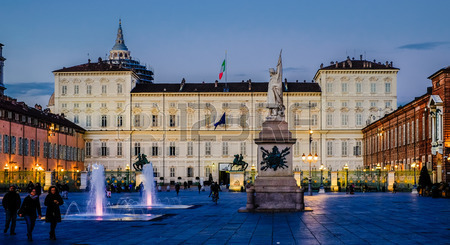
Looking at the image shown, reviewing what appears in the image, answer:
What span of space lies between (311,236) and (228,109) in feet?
265

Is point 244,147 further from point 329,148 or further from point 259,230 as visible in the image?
point 259,230

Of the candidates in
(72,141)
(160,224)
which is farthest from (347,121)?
(160,224)

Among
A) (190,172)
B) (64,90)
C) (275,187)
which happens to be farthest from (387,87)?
(275,187)

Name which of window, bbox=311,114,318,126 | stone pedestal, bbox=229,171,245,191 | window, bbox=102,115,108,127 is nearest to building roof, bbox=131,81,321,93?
window, bbox=311,114,318,126

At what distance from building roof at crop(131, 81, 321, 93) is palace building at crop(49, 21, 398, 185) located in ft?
0.91

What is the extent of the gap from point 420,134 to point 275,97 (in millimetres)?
42201

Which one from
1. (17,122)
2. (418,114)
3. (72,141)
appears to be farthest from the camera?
(72,141)

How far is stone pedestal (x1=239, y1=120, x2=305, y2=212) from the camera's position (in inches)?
993

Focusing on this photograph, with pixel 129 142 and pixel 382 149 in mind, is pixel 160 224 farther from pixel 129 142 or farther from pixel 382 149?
pixel 129 142

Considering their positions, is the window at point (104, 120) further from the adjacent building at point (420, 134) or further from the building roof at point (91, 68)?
the adjacent building at point (420, 134)

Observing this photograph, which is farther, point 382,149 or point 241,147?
point 241,147

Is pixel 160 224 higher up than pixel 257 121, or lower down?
lower down

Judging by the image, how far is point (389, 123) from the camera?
82.7 metres

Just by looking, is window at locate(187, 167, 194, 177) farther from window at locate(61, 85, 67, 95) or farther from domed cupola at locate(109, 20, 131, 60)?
domed cupola at locate(109, 20, 131, 60)
